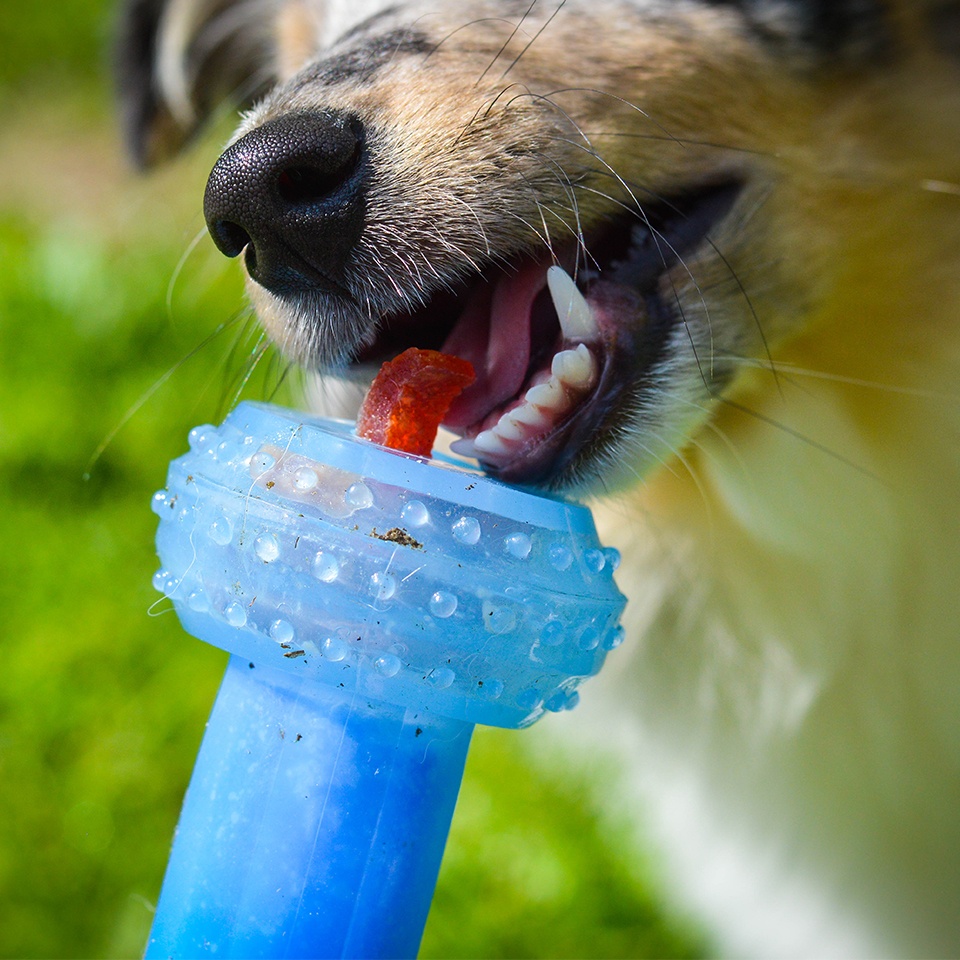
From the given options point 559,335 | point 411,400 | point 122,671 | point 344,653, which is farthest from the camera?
point 122,671

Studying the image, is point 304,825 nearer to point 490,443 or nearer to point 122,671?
point 490,443

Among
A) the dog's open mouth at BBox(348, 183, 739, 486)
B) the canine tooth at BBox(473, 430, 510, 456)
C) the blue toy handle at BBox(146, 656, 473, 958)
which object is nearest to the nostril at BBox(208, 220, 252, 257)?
the dog's open mouth at BBox(348, 183, 739, 486)

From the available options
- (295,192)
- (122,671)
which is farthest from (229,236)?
(122,671)

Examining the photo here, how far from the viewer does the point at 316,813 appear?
1038 millimetres

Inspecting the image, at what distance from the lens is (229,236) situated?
1.21 m

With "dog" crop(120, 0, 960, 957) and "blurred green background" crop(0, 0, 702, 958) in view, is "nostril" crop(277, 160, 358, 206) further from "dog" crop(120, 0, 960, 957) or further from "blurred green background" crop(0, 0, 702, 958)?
"blurred green background" crop(0, 0, 702, 958)

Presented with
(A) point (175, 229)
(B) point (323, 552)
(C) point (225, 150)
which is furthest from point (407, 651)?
(A) point (175, 229)

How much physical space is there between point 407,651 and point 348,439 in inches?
8.0

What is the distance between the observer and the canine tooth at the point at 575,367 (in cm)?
118

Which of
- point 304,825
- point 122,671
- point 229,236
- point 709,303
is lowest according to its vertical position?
point 122,671

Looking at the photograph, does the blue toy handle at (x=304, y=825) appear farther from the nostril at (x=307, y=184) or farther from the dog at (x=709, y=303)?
the nostril at (x=307, y=184)

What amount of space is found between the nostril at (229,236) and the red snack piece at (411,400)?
0.23m

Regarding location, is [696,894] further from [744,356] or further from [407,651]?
[407,651]

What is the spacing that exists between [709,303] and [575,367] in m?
0.23
